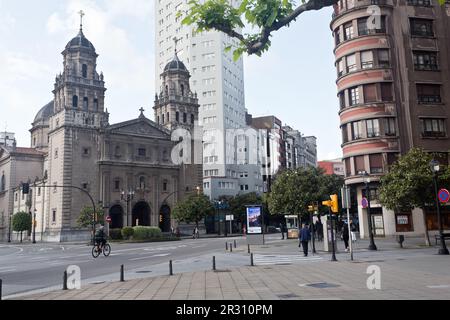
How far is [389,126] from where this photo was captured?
42.6 metres

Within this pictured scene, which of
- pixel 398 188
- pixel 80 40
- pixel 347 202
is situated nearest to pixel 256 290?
pixel 347 202

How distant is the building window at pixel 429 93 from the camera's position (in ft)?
143

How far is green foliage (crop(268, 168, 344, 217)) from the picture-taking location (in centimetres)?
4394

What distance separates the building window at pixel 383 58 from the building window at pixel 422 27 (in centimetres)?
387

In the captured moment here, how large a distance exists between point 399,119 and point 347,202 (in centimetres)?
2542

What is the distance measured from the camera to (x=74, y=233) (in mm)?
60125

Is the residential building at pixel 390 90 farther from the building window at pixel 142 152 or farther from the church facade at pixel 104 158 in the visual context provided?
the building window at pixel 142 152

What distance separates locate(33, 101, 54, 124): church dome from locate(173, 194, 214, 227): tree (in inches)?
1644

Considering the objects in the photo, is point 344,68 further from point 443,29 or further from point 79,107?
point 79,107

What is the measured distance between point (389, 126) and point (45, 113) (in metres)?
73.4

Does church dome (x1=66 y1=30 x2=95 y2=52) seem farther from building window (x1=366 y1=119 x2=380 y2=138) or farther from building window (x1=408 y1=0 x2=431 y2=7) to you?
Answer: building window (x1=408 y1=0 x2=431 y2=7)

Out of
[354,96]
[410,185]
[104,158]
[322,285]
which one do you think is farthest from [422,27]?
[104,158]

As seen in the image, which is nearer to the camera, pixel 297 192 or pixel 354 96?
pixel 354 96

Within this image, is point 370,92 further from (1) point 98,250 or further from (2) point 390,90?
(1) point 98,250
